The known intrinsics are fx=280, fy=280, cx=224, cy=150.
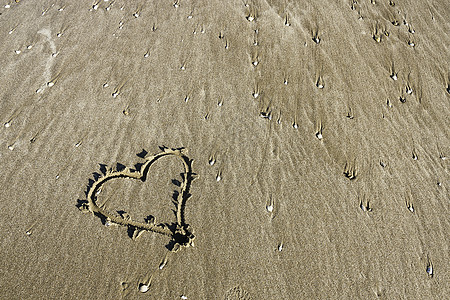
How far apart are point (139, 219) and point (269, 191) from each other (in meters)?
1.52

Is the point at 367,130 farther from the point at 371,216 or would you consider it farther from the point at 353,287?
the point at 353,287

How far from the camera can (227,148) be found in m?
3.59

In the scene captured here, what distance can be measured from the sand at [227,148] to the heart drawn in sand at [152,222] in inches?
1.0

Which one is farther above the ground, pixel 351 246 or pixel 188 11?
pixel 188 11

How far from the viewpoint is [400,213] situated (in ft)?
10.8

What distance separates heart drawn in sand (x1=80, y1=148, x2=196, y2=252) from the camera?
3053 mm

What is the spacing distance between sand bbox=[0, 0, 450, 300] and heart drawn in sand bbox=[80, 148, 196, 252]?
0.08 ft

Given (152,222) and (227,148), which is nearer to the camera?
(152,222)

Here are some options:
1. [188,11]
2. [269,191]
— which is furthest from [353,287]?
[188,11]

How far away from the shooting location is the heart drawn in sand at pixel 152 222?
305 centimetres

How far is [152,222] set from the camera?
313 cm

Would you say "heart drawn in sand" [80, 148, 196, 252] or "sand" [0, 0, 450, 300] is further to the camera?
"heart drawn in sand" [80, 148, 196, 252]

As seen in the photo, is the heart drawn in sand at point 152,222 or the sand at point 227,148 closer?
the sand at point 227,148

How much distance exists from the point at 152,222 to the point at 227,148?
127cm
